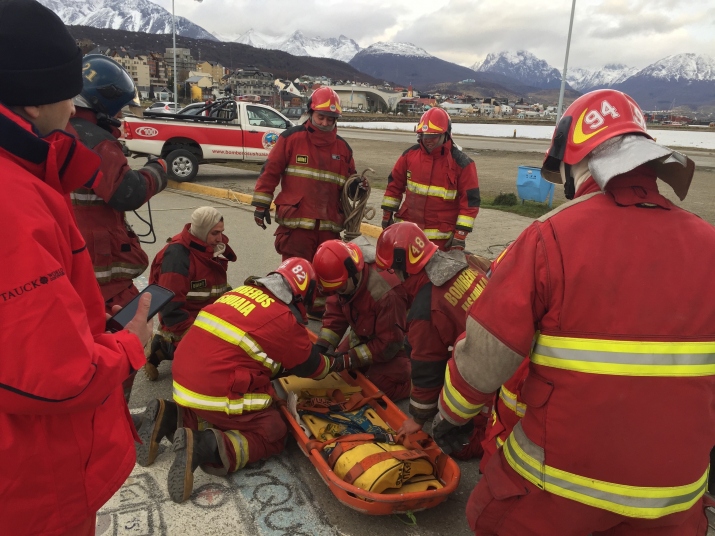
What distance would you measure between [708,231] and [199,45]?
21714 cm

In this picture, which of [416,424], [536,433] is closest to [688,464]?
[536,433]

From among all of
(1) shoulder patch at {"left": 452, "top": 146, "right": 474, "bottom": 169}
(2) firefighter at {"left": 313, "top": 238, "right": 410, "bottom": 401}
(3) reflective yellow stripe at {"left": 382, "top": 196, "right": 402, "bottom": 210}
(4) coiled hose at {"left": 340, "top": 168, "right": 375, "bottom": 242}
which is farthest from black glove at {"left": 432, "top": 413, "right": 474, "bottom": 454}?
(3) reflective yellow stripe at {"left": 382, "top": 196, "right": 402, "bottom": 210}

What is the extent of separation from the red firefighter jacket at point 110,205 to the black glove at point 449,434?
2.17m

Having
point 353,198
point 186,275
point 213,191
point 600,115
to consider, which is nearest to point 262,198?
point 353,198

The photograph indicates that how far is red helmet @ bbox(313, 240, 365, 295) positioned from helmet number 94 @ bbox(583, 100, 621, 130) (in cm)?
200

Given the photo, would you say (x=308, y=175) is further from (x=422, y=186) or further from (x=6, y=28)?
(x=6, y=28)

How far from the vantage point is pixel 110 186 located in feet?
9.87

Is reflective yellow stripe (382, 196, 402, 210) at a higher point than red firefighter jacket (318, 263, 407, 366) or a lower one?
higher

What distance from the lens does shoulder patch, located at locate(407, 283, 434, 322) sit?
2857 mm

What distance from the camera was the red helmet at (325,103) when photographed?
480 cm

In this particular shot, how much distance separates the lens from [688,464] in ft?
4.94

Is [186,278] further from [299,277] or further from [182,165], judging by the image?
[182,165]

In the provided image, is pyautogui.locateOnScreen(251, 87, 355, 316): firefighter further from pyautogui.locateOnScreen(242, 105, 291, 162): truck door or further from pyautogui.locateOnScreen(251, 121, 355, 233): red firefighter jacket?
pyautogui.locateOnScreen(242, 105, 291, 162): truck door

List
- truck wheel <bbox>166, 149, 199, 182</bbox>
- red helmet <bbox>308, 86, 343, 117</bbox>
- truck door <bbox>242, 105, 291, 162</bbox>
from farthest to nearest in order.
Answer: truck door <bbox>242, 105, 291, 162</bbox> < truck wheel <bbox>166, 149, 199, 182</bbox> < red helmet <bbox>308, 86, 343, 117</bbox>
